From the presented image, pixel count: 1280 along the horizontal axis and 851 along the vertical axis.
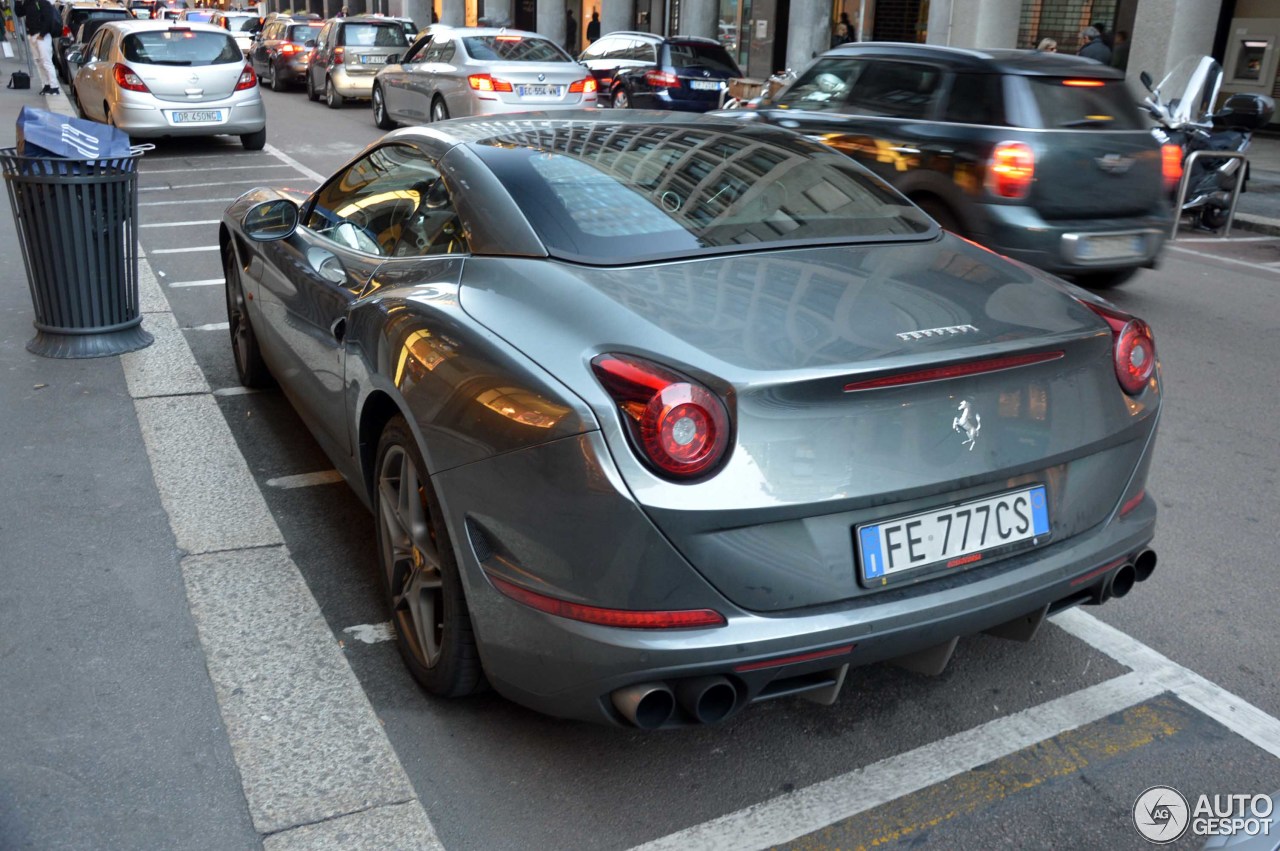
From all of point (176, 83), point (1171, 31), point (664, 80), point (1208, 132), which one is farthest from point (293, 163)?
point (1171, 31)

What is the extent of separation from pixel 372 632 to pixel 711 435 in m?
1.62

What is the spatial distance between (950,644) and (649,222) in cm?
139

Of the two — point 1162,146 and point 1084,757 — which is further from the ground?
point 1162,146

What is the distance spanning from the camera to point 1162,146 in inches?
323

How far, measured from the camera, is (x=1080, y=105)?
311 inches

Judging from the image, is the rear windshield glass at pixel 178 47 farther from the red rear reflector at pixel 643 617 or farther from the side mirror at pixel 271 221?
the red rear reflector at pixel 643 617

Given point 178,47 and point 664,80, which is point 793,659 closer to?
point 178,47

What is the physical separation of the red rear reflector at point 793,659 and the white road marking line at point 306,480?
270 centimetres

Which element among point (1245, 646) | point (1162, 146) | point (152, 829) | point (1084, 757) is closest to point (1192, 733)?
point (1084, 757)

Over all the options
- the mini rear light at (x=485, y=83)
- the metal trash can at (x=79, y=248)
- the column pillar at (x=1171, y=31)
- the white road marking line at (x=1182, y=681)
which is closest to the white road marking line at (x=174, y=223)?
the metal trash can at (x=79, y=248)

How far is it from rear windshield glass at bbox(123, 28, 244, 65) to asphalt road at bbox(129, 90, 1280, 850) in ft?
43.3

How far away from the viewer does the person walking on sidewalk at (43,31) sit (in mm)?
24281

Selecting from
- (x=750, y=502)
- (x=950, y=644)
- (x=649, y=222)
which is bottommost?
(x=950, y=644)

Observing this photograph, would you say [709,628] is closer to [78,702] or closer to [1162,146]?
[78,702]
